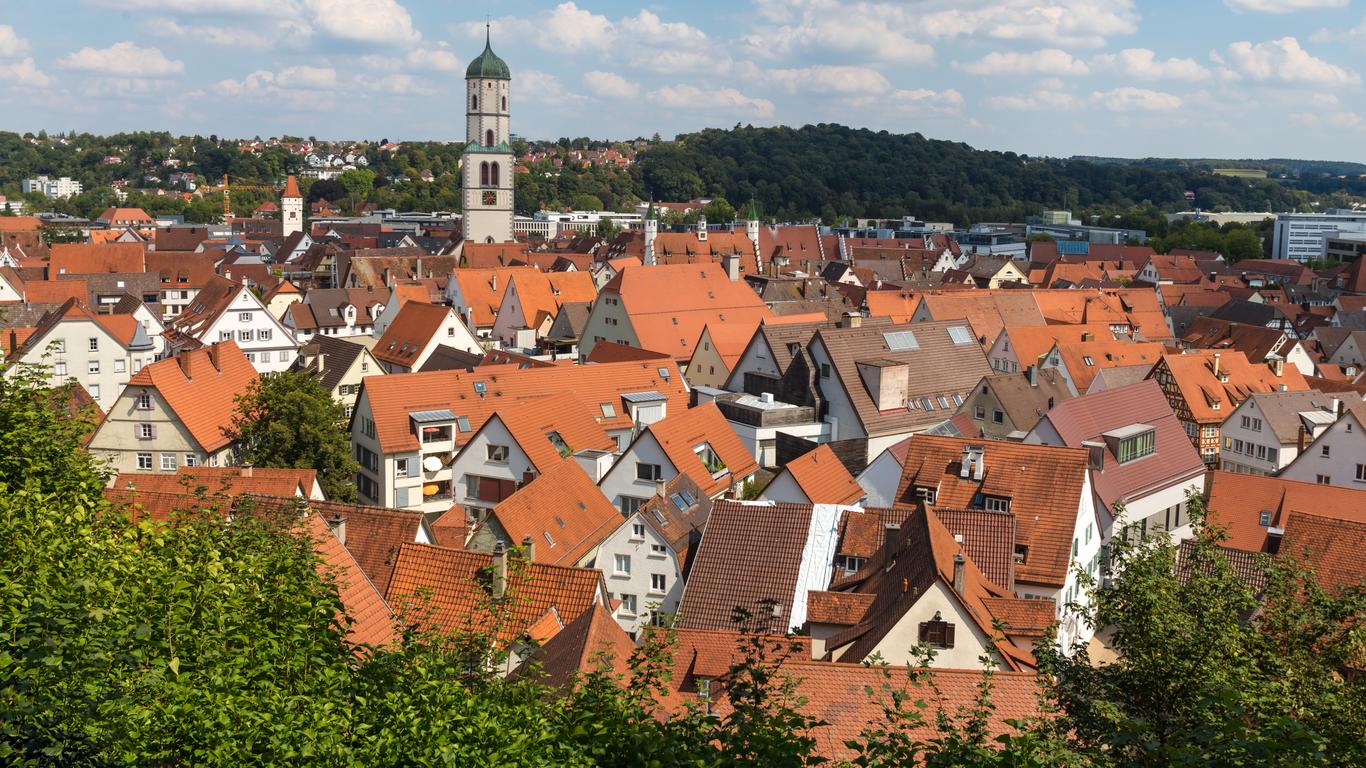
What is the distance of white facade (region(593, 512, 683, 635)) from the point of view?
29.5m

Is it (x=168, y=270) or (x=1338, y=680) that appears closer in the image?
(x=1338, y=680)

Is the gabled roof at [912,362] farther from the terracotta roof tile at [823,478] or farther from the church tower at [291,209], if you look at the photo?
Result: the church tower at [291,209]

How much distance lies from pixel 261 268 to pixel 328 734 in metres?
99.5

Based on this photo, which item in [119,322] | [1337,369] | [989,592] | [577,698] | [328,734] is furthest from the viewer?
[1337,369]

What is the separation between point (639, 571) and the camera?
97.8 ft

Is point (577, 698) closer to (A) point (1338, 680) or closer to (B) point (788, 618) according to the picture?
(A) point (1338, 680)

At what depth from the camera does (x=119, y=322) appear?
55.4 m

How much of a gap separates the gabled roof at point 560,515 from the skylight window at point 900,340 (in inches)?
562

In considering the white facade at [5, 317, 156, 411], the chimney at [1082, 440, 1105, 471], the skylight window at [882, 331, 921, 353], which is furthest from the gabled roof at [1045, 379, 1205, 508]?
the white facade at [5, 317, 156, 411]

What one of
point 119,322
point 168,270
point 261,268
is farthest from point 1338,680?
point 261,268

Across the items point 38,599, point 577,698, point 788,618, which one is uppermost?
point 38,599

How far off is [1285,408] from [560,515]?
2861cm

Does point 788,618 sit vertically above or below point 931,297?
below

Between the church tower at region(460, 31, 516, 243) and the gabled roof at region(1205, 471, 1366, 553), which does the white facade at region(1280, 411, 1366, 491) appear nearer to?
the gabled roof at region(1205, 471, 1366, 553)
